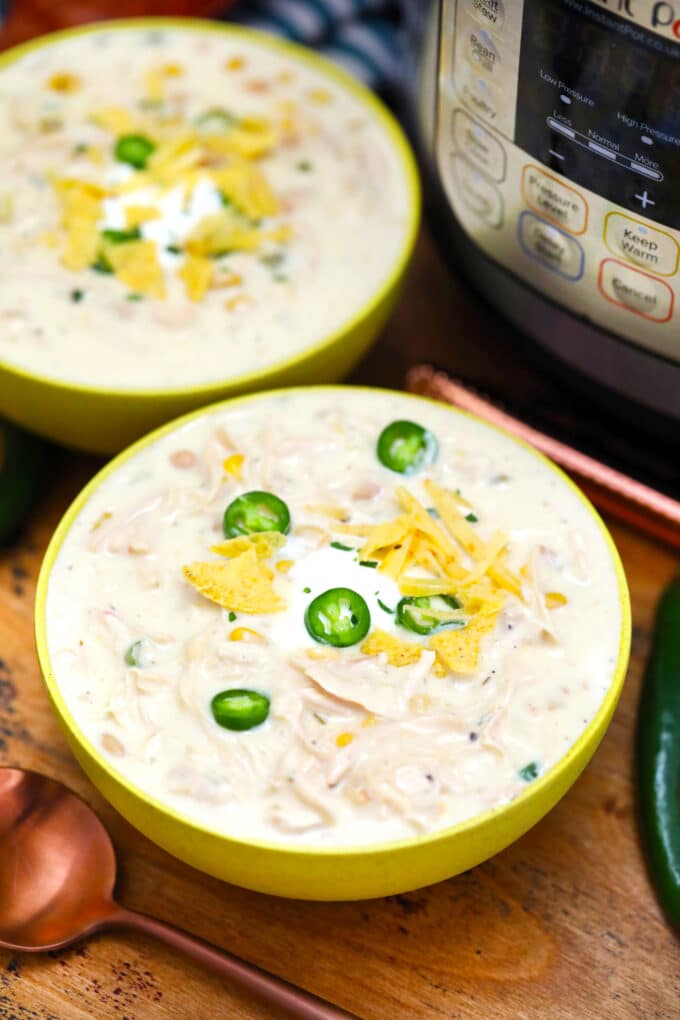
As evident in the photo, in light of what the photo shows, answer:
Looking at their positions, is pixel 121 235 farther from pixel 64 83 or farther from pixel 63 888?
pixel 63 888

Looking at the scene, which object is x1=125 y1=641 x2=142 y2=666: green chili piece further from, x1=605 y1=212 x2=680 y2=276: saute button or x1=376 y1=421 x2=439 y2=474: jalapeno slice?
x1=605 y1=212 x2=680 y2=276: saute button

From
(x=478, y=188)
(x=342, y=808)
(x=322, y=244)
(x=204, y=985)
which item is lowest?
(x=204, y=985)

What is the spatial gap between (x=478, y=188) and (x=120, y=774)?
2.70ft

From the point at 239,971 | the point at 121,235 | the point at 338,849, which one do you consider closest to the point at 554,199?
the point at 121,235

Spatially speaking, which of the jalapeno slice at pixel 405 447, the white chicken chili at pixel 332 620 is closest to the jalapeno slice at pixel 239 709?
the white chicken chili at pixel 332 620

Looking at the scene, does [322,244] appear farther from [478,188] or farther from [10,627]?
[10,627]

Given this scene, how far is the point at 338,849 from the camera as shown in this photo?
1.11 meters

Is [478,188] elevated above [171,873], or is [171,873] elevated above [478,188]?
[478,188]

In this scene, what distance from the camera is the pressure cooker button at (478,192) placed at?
147 centimetres

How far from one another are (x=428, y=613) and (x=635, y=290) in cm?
45

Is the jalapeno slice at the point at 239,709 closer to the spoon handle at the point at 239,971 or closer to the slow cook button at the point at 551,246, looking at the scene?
the spoon handle at the point at 239,971

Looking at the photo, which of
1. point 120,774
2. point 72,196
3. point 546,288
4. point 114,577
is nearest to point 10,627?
point 114,577

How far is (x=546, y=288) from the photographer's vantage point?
1497 millimetres

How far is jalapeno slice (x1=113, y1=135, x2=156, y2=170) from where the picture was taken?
1.71 meters
